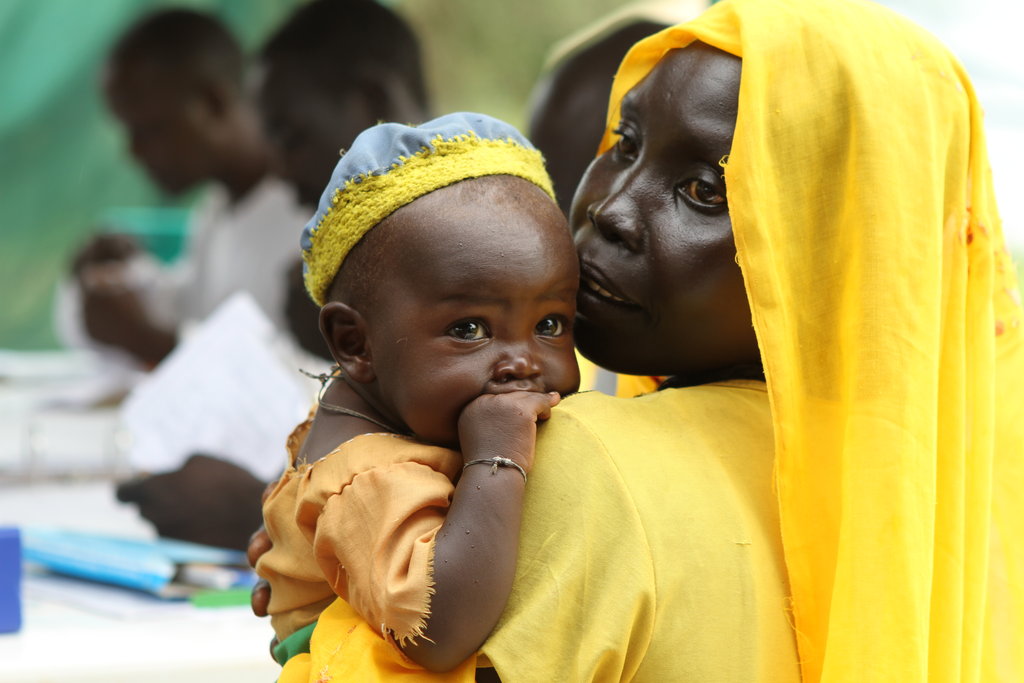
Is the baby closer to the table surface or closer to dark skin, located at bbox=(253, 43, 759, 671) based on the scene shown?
dark skin, located at bbox=(253, 43, 759, 671)

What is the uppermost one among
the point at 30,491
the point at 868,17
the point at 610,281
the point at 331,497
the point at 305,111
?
the point at 868,17

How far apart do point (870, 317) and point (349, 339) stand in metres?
0.46

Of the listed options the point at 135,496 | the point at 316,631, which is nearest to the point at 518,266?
the point at 316,631

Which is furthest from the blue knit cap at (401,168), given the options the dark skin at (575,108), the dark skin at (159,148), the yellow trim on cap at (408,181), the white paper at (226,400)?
the dark skin at (159,148)

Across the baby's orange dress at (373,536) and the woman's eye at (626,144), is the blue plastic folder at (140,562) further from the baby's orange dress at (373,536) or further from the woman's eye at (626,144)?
the woman's eye at (626,144)

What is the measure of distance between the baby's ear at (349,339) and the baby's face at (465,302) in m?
0.04

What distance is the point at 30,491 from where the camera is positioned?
2783 mm

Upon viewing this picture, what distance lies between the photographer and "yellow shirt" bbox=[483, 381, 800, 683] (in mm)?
904

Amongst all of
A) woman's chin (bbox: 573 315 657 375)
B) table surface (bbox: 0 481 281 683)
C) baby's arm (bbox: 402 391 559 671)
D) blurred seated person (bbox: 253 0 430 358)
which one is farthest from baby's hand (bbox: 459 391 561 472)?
blurred seated person (bbox: 253 0 430 358)

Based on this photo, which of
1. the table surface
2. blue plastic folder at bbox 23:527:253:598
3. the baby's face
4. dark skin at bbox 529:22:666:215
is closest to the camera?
the baby's face

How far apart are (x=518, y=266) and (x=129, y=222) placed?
12.0ft

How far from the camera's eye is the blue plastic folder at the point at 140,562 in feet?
5.87

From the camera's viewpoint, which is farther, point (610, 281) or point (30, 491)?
point (30, 491)

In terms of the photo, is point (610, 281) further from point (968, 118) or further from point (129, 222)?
point (129, 222)
